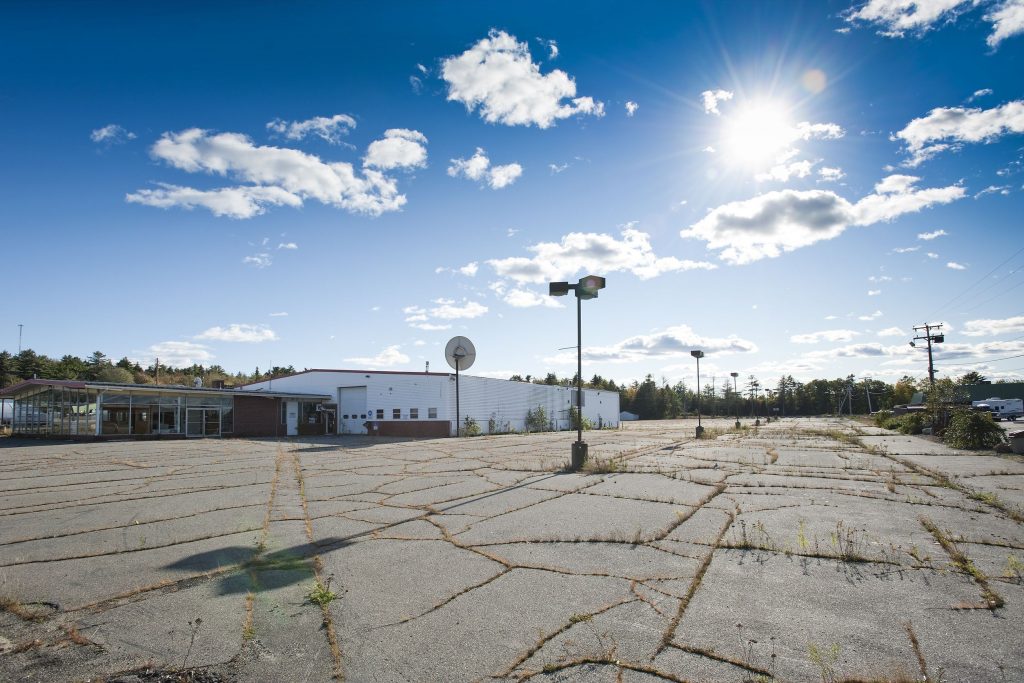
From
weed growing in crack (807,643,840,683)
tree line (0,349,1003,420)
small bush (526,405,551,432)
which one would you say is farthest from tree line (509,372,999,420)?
weed growing in crack (807,643,840,683)

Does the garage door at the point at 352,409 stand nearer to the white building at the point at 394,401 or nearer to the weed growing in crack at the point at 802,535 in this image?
the white building at the point at 394,401

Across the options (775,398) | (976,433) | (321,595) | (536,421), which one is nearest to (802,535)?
(321,595)

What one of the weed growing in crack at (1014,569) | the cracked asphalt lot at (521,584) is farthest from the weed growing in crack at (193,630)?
the weed growing in crack at (1014,569)

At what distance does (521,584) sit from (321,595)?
177 cm

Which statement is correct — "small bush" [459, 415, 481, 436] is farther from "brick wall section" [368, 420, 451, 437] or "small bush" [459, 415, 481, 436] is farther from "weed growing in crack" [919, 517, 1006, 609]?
"weed growing in crack" [919, 517, 1006, 609]

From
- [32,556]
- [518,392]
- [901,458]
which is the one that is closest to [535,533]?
[32,556]

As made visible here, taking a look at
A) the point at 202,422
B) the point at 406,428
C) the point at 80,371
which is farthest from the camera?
the point at 80,371

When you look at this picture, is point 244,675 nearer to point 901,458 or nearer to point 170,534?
point 170,534

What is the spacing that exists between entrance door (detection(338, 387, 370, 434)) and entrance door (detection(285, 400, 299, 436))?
9.84ft

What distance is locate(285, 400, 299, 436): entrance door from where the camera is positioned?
3778 cm

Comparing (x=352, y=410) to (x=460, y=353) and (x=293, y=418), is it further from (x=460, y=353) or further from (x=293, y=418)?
(x=460, y=353)

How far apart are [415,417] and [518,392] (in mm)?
12140

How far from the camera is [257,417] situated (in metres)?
36.0

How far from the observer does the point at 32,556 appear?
594cm
